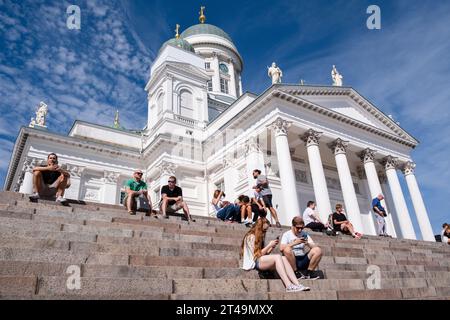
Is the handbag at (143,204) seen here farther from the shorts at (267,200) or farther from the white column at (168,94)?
the white column at (168,94)

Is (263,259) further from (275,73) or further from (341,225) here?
(275,73)

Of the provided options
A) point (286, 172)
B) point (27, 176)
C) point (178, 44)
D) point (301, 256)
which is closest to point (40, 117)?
point (27, 176)

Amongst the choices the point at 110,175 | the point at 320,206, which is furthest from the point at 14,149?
the point at 320,206

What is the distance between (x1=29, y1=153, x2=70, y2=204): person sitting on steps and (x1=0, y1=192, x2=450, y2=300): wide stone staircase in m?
0.36

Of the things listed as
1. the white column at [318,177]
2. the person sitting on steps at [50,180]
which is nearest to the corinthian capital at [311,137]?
the white column at [318,177]

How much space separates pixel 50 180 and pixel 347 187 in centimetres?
1696

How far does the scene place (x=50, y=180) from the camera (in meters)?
7.94

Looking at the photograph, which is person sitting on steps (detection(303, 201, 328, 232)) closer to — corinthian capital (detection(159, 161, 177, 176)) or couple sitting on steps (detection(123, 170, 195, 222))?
couple sitting on steps (detection(123, 170, 195, 222))

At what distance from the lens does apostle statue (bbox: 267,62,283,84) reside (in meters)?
21.3

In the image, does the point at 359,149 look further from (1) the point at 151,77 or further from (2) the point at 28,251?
(2) the point at 28,251

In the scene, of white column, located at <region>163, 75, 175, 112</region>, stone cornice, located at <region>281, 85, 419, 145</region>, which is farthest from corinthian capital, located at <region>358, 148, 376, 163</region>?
white column, located at <region>163, 75, 175, 112</region>

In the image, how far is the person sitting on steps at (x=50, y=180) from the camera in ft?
25.1

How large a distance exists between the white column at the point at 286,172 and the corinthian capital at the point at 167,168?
8204 millimetres
